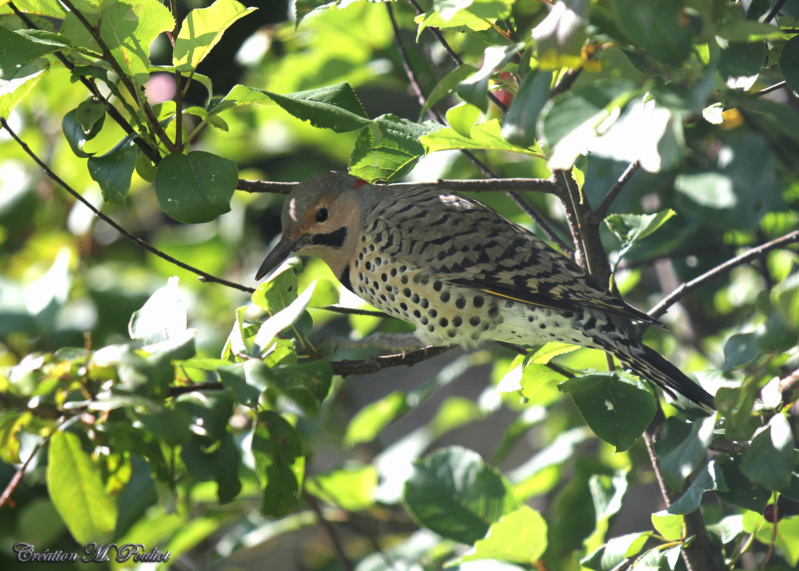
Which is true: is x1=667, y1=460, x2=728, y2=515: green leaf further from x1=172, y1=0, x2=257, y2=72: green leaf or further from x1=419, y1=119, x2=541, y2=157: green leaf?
x1=172, y1=0, x2=257, y2=72: green leaf

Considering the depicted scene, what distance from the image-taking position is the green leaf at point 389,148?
1926 millimetres

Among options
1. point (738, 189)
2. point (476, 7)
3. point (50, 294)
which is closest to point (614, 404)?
point (476, 7)

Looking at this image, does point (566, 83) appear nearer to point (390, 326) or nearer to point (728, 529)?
point (728, 529)

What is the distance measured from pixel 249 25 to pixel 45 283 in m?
2.27

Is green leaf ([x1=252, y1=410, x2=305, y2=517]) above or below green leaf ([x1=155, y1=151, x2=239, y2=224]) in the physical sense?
below

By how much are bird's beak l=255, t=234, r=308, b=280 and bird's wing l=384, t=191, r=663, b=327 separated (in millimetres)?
350

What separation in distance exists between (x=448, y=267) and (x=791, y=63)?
121 cm

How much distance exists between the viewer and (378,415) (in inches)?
114

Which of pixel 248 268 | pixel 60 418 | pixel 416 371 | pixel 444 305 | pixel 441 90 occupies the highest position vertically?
pixel 441 90

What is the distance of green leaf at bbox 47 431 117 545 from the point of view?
161 centimetres

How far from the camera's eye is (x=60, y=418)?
1.54 m

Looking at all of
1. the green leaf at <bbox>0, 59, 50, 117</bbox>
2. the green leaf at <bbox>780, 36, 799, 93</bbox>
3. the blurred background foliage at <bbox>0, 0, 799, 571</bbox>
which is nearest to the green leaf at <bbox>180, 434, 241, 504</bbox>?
the blurred background foliage at <bbox>0, 0, 799, 571</bbox>

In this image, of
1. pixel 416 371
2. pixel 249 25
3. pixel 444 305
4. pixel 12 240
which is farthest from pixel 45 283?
pixel 416 371

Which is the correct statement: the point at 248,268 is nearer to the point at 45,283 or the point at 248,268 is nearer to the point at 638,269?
the point at 45,283
